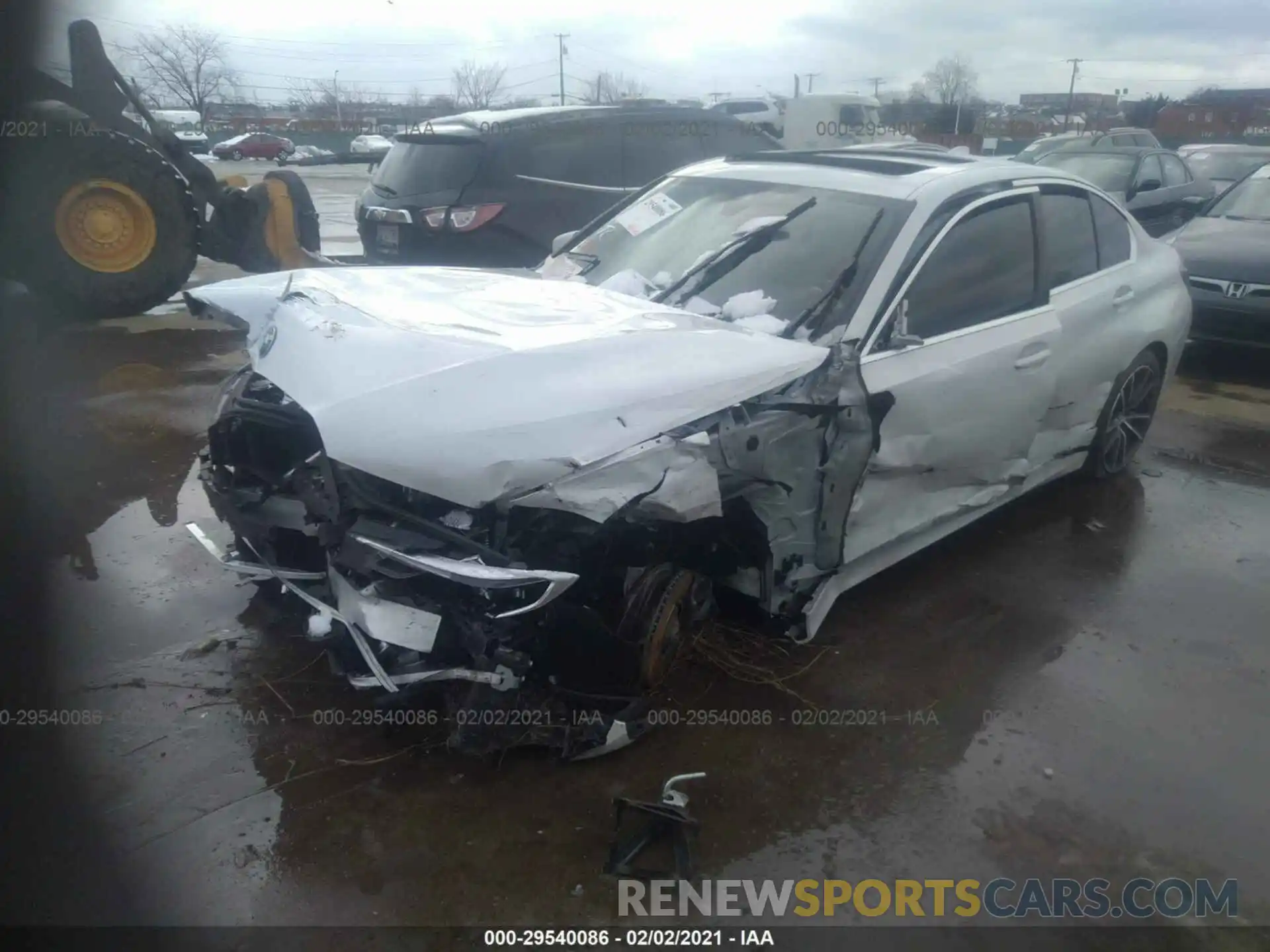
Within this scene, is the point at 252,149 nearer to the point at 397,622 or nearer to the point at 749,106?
the point at 749,106

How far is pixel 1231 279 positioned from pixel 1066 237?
3.95 m

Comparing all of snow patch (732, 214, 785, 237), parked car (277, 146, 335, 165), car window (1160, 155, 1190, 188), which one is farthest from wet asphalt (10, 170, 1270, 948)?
parked car (277, 146, 335, 165)

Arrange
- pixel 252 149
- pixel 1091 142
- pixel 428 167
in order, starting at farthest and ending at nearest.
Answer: pixel 252 149 < pixel 1091 142 < pixel 428 167

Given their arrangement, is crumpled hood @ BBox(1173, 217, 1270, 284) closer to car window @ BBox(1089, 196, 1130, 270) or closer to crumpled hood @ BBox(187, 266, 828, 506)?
car window @ BBox(1089, 196, 1130, 270)

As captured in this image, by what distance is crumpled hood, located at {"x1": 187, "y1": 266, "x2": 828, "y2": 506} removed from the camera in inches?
95.3

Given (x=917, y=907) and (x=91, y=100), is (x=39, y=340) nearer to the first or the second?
(x=91, y=100)

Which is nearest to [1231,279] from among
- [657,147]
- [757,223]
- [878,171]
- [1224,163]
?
[657,147]

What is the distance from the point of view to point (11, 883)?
235cm

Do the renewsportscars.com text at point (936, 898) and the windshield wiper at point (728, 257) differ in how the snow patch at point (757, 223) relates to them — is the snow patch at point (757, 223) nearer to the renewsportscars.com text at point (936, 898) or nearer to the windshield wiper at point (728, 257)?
the windshield wiper at point (728, 257)

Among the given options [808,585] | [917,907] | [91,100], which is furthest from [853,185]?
[91,100]

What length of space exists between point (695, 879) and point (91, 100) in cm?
898

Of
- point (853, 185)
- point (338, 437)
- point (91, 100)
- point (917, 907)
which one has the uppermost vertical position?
point (91, 100)

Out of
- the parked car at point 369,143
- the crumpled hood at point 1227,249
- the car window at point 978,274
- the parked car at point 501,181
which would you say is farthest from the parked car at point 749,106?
the car window at point 978,274

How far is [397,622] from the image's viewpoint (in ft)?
8.45
